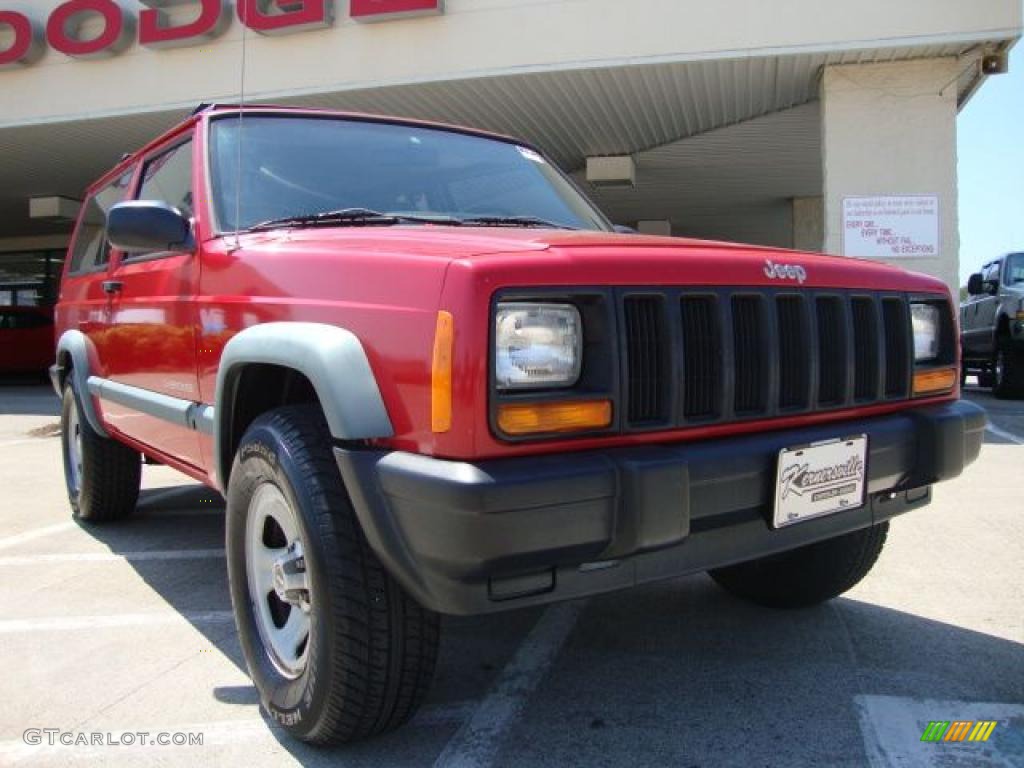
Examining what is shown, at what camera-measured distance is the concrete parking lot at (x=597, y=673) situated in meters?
2.21

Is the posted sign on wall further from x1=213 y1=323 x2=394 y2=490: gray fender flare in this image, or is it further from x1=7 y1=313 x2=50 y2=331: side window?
x1=7 y1=313 x2=50 y2=331: side window

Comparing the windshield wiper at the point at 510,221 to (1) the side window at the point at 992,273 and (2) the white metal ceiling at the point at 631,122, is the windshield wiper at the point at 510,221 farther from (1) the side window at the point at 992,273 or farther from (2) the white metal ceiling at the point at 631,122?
(1) the side window at the point at 992,273

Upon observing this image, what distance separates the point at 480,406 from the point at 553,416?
0.18 m

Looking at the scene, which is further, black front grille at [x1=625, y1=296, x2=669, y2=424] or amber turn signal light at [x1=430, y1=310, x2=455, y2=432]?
black front grille at [x1=625, y1=296, x2=669, y2=424]

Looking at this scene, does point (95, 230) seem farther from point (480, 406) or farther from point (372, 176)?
point (480, 406)

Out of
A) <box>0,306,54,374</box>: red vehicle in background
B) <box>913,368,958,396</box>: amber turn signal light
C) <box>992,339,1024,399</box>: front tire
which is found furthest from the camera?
<box>0,306,54,374</box>: red vehicle in background

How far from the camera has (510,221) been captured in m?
2.91

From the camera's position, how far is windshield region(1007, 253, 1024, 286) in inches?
451

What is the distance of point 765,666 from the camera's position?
8.91 feet

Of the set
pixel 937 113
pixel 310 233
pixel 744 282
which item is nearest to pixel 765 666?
pixel 744 282

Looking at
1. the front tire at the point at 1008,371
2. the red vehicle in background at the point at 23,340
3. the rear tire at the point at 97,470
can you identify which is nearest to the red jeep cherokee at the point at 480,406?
the rear tire at the point at 97,470

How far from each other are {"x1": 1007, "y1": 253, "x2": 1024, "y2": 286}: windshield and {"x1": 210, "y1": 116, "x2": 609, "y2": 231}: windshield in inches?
401

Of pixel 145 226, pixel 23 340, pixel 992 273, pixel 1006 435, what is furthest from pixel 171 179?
pixel 23 340

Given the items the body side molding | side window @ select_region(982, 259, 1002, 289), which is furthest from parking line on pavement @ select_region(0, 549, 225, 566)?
side window @ select_region(982, 259, 1002, 289)
